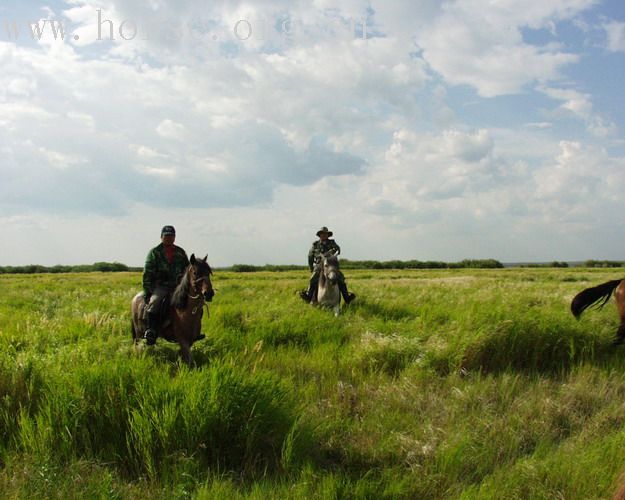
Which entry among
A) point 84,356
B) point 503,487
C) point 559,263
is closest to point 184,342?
point 84,356

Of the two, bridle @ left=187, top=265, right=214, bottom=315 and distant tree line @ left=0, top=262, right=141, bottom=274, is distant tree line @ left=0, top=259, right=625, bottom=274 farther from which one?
bridle @ left=187, top=265, right=214, bottom=315

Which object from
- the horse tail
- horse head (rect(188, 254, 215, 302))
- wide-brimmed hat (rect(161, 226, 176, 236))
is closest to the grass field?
horse head (rect(188, 254, 215, 302))

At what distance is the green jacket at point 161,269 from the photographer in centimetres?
855

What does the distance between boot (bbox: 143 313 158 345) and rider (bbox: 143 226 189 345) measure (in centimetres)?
10

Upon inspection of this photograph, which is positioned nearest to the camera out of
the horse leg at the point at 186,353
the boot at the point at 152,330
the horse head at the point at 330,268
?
the horse leg at the point at 186,353

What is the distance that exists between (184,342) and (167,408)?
363cm

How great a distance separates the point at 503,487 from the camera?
13.0 feet

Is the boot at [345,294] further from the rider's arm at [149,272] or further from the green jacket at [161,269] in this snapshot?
the rider's arm at [149,272]

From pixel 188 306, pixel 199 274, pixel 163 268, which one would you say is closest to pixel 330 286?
pixel 163 268

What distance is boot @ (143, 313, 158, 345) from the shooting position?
812 cm

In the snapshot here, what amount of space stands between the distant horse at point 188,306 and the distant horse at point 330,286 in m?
5.69

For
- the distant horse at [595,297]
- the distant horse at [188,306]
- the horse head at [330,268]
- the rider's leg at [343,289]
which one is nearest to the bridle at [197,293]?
the distant horse at [188,306]

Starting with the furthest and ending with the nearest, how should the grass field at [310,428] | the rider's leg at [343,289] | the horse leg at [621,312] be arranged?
the rider's leg at [343,289] < the horse leg at [621,312] < the grass field at [310,428]

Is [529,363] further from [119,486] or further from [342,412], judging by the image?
[119,486]
